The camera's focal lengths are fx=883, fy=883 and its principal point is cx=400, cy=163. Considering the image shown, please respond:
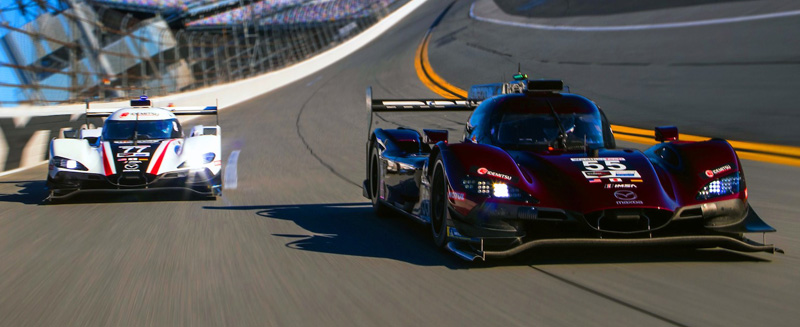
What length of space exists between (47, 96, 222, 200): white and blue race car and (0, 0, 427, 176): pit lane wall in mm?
1263

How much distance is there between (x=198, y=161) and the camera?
34.6ft

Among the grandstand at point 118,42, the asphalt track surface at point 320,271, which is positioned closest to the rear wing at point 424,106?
the asphalt track surface at point 320,271

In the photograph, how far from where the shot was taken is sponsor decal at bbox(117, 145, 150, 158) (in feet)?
34.0

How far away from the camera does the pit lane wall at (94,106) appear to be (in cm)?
1451

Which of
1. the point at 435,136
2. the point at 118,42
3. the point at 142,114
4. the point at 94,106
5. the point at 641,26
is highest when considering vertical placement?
the point at 641,26

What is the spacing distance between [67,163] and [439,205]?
216 inches

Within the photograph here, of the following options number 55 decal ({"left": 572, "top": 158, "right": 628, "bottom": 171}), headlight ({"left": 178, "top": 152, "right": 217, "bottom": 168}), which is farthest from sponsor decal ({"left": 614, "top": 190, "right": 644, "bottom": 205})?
headlight ({"left": 178, "top": 152, "right": 217, "bottom": 168})

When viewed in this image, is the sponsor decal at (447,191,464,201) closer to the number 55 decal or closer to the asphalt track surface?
the asphalt track surface

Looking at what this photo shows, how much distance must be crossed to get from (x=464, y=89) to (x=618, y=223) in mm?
19760

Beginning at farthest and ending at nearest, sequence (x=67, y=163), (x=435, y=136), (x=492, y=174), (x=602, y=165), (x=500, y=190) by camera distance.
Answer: (x=67, y=163) < (x=435, y=136) < (x=602, y=165) < (x=492, y=174) < (x=500, y=190)


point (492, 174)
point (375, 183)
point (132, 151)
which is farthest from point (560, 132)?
point (132, 151)

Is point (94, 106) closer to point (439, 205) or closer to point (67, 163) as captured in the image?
point (67, 163)

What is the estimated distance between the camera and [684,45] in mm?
22156

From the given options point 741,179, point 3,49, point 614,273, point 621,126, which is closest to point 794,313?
point 614,273
